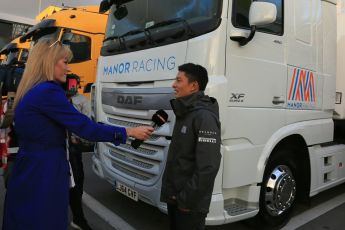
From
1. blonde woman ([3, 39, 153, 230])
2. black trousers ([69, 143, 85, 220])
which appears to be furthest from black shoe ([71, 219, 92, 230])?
blonde woman ([3, 39, 153, 230])

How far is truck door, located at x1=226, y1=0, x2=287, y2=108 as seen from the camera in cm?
358

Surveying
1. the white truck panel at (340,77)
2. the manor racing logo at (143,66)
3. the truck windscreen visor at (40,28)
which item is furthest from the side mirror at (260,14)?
the truck windscreen visor at (40,28)

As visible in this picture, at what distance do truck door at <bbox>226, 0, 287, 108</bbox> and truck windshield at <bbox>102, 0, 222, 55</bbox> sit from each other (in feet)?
0.76

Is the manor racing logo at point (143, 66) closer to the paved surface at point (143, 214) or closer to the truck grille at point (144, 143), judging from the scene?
the truck grille at point (144, 143)

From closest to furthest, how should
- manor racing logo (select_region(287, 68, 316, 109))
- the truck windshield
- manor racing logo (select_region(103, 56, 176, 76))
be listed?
the truck windshield, manor racing logo (select_region(103, 56, 176, 76)), manor racing logo (select_region(287, 68, 316, 109))

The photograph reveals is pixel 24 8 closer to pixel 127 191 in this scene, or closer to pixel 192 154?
pixel 127 191

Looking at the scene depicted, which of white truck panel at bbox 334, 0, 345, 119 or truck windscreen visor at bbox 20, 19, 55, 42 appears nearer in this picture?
white truck panel at bbox 334, 0, 345, 119

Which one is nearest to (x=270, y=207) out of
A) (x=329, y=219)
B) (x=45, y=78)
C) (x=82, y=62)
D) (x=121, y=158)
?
(x=329, y=219)

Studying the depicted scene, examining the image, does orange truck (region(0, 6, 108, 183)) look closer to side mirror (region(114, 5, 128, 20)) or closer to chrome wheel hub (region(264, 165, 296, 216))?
side mirror (region(114, 5, 128, 20))

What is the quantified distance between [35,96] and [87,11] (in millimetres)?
8694

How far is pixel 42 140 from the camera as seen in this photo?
2412mm

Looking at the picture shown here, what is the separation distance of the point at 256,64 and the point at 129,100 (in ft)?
4.30

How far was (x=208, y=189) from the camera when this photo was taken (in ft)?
8.51

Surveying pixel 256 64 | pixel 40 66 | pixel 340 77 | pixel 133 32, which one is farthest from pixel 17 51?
pixel 40 66
